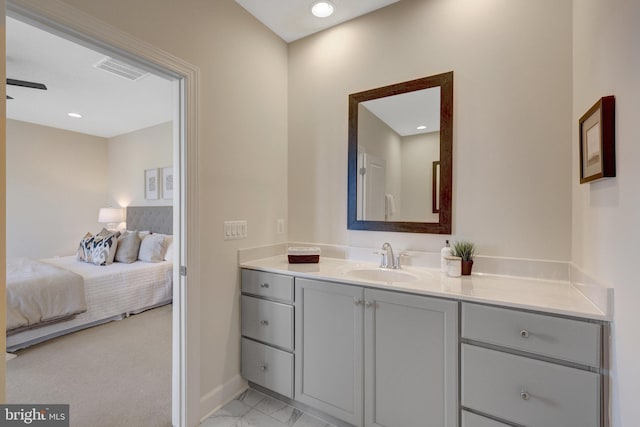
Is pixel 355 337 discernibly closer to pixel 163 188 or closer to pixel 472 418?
pixel 472 418

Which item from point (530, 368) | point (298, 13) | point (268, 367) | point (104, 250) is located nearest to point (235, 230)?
point (268, 367)

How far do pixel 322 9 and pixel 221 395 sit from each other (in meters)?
2.60

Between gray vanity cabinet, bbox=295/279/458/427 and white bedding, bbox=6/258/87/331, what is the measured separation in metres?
2.56

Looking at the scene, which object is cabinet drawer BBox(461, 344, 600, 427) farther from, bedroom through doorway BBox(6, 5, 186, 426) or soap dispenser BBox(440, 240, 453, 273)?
bedroom through doorway BBox(6, 5, 186, 426)

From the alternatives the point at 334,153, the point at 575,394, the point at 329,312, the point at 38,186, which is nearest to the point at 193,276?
the point at 329,312

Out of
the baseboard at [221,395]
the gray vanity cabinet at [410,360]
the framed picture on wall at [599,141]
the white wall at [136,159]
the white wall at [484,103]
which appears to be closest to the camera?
the framed picture on wall at [599,141]

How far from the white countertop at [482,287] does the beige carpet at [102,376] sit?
1.11m

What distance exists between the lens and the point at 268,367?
1814 mm

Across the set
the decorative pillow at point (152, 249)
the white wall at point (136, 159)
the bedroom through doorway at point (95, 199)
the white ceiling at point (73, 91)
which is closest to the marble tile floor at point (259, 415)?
the bedroom through doorway at point (95, 199)

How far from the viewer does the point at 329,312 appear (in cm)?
160

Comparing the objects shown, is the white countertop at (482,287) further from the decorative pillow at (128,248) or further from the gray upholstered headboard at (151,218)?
the gray upholstered headboard at (151,218)

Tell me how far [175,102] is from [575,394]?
7.32ft

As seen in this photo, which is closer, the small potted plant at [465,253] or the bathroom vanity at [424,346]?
the bathroom vanity at [424,346]

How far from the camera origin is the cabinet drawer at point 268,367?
68.4 inches
